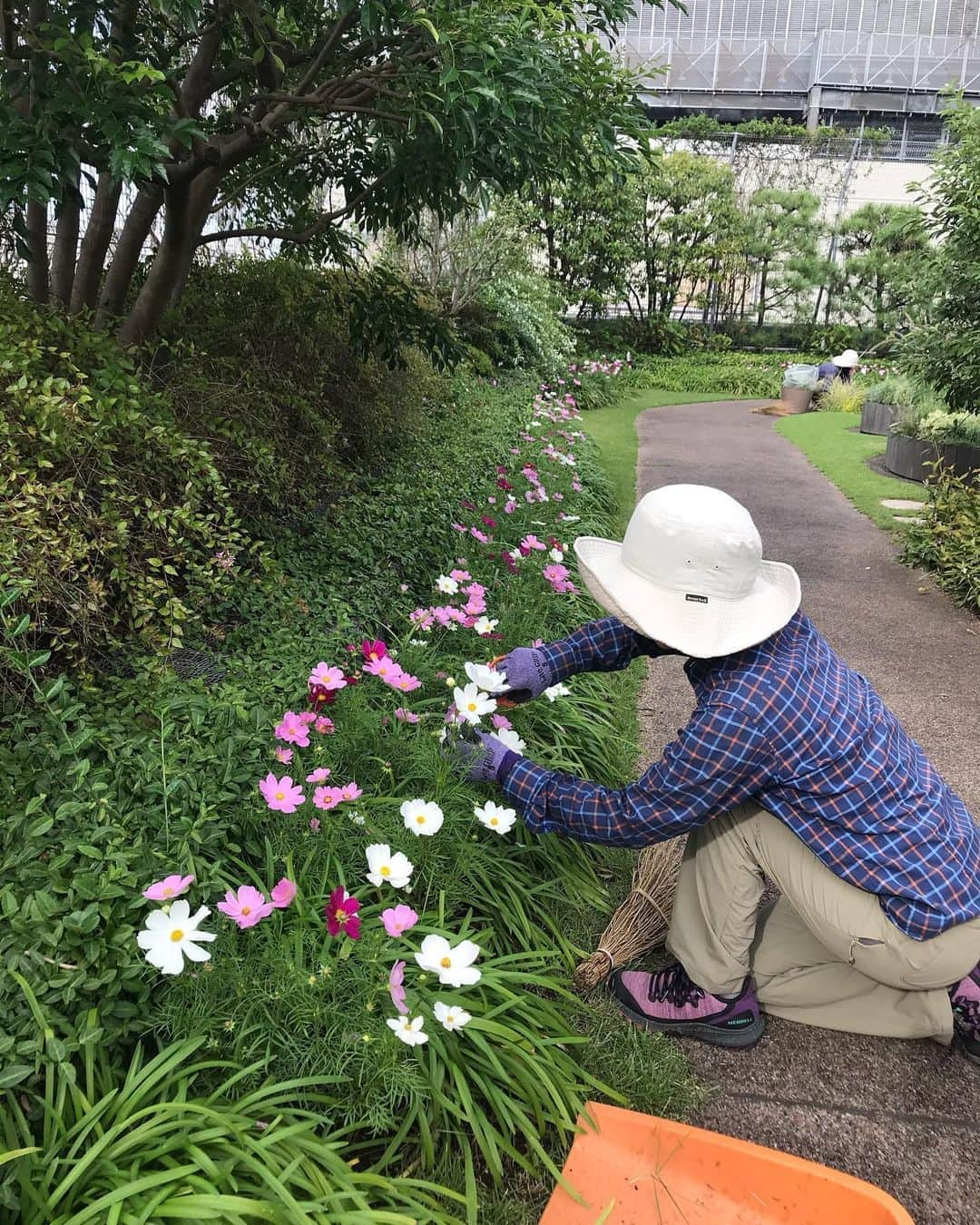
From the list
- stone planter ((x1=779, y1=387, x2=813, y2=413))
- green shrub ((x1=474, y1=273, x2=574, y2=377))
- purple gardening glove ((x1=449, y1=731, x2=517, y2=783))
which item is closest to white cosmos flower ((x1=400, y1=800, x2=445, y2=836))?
purple gardening glove ((x1=449, y1=731, x2=517, y2=783))

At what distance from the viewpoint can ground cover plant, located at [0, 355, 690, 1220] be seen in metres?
1.54

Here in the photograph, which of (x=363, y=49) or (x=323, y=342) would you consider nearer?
(x=363, y=49)

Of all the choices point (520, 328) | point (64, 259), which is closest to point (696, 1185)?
point (64, 259)

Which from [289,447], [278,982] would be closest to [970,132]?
[289,447]

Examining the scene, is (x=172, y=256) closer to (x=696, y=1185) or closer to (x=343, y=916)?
(x=343, y=916)

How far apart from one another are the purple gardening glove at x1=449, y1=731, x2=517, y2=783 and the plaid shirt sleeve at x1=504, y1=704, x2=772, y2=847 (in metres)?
0.03

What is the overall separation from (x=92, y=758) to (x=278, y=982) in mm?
776

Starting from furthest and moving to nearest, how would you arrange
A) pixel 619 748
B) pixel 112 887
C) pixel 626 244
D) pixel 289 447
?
pixel 626 244, pixel 289 447, pixel 619 748, pixel 112 887

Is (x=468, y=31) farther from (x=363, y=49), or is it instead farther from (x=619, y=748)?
(x=619, y=748)

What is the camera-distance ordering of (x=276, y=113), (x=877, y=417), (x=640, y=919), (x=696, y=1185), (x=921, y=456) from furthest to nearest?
(x=877, y=417) < (x=921, y=456) < (x=276, y=113) < (x=640, y=919) < (x=696, y=1185)

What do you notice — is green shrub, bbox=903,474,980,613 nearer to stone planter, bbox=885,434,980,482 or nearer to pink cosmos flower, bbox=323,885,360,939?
stone planter, bbox=885,434,980,482

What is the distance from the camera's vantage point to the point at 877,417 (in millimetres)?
12992

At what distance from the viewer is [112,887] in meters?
1.56

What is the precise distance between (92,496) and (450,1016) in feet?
6.10
